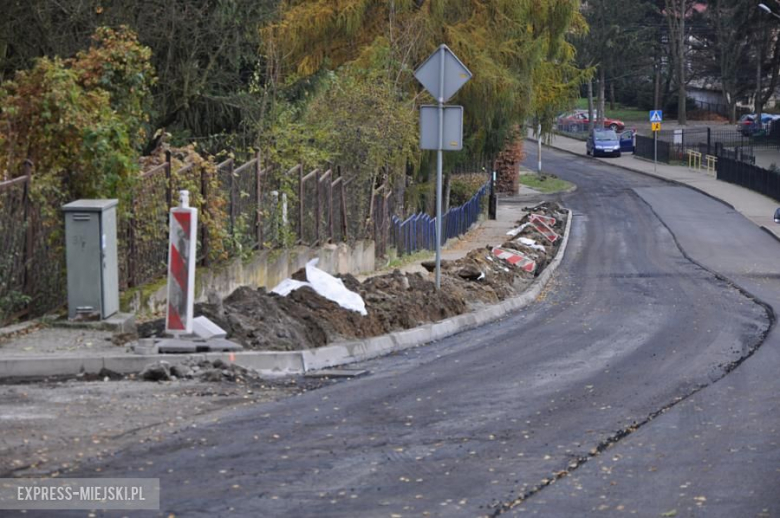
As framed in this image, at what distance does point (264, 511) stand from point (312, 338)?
5.74m

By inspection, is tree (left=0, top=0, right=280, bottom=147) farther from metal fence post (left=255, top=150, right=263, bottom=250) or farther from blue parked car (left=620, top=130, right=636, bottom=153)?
blue parked car (left=620, top=130, right=636, bottom=153)

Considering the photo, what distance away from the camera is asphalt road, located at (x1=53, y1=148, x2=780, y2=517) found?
7.07 m

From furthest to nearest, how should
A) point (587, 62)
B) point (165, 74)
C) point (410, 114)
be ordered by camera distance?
point (587, 62)
point (410, 114)
point (165, 74)

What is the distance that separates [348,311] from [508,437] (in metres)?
5.18

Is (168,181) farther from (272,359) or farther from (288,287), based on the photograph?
(272,359)

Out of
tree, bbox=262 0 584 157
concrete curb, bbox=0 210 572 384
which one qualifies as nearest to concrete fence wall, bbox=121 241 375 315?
concrete curb, bbox=0 210 572 384

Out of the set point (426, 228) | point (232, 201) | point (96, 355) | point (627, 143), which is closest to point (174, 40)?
point (232, 201)

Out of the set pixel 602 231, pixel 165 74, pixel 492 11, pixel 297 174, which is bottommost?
pixel 602 231

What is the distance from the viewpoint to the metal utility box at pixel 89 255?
478 inches

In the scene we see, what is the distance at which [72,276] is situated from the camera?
480 inches

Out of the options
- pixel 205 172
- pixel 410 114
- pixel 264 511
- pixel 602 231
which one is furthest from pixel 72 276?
pixel 602 231

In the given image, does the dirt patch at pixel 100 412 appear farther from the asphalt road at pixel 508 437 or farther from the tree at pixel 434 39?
the tree at pixel 434 39

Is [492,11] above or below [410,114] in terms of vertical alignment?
above

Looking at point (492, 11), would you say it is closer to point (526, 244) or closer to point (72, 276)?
point (526, 244)
